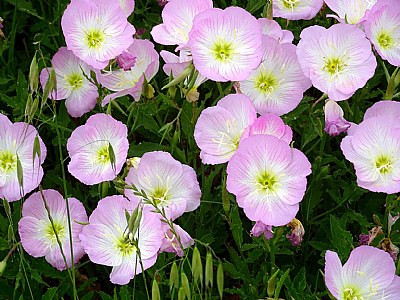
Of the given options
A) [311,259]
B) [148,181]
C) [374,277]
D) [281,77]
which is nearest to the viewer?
[374,277]

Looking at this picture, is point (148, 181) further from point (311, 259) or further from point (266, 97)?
point (311, 259)

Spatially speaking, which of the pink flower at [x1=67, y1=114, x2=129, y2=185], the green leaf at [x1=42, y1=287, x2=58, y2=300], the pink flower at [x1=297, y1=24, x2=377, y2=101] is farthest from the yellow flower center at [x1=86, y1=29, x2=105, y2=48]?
the green leaf at [x1=42, y1=287, x2=58, y2=300]

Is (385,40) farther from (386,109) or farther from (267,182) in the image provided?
(267,182)

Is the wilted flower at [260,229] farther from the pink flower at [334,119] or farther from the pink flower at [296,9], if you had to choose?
the pink flower at [296,9]

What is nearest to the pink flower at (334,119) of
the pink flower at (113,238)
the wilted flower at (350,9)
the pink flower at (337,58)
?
the pink flower at (337,58)

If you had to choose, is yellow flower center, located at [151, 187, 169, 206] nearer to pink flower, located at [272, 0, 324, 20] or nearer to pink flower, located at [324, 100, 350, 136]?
pink flower, located at [324, 100, 350, 136]

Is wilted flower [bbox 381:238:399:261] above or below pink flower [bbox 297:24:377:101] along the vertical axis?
below

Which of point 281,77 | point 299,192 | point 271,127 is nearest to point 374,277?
point 299,192
